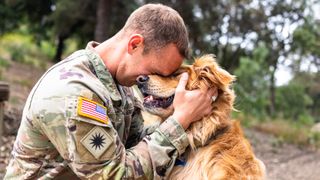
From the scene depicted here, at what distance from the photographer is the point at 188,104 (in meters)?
3.19

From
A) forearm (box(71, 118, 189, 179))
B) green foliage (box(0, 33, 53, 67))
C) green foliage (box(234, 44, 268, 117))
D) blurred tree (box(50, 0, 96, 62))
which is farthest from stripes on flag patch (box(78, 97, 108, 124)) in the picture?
green foliage (box(0, 33, 53, 67))

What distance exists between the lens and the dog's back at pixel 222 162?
331 cm

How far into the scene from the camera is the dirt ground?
7.53m

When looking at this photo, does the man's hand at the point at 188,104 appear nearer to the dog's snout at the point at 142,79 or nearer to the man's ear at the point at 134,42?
the dog's snout at the point at 142,79

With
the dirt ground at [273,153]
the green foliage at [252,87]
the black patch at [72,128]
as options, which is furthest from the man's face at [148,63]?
the green foliage at [252,87]

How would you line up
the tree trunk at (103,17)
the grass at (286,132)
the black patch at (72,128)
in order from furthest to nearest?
the tree trunk at (103,17), the grass at (286,132), the black patch at (72,128)

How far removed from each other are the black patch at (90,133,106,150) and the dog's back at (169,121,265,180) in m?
0.78

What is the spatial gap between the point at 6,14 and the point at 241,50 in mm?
12770

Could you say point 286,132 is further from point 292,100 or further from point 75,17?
point 292,100

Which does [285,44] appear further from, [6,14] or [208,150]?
[208,150]

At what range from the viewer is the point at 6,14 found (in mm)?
25250

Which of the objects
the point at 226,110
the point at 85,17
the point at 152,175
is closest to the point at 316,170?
the point at 226,110

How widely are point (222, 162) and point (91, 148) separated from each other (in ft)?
3.26

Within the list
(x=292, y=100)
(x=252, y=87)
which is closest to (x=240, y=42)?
(x=292, y=100)
